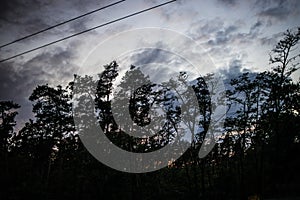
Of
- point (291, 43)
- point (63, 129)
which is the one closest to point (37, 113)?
point (63, 129)

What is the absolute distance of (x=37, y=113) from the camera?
1266 inches

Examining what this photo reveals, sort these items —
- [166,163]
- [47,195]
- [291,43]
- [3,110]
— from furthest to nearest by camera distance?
[3,110]
[166,163]
[47,195]
[291,43]

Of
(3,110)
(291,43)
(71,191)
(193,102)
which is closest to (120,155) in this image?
(71,191)

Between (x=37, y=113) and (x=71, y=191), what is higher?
(x=37, y=113)

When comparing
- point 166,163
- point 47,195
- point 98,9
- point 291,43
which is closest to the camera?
point 98,9

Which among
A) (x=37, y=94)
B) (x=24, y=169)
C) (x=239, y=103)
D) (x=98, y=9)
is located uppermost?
(x=37, y=94)

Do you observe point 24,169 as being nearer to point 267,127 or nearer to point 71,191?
point 71,191

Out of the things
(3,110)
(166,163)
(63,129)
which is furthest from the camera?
(3,110)

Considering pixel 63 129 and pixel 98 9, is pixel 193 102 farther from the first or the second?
pixel 98 9

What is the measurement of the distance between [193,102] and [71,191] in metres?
17.0

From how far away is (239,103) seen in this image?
27562mm

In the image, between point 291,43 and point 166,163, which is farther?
point 166,163

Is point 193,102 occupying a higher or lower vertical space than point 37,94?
lower

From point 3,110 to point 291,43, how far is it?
128ft
